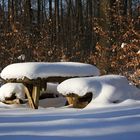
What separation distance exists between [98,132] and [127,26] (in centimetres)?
798

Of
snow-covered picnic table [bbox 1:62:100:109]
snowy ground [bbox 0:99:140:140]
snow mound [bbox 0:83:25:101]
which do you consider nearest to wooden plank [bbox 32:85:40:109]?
snow-covered picnic table [bbox 1:62:100:109]

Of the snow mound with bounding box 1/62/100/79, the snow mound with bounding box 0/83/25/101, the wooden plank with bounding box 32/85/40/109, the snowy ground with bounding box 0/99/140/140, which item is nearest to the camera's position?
the snowy ground with bounding box 0/99/140/140

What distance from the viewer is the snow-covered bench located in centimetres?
1045

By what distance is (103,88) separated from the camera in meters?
10.6

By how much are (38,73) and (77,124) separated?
147 inches

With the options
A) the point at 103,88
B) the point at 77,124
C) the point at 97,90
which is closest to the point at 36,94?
the point at 97,90

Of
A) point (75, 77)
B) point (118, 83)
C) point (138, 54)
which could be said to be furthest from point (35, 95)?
point (138, 54)

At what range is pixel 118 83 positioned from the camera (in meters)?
10.9

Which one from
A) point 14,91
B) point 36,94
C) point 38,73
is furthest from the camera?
point 14,91

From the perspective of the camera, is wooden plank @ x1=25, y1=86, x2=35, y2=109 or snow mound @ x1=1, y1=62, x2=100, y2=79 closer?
snow mound @ x1=1, y1=62, x2=100, y2=79

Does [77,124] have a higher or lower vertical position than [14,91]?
higher

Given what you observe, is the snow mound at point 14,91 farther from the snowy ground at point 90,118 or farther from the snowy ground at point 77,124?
the snowy ground at point 77,124

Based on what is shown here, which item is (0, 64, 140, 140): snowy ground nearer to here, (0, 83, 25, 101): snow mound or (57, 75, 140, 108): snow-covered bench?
(57, 75, 140, 108): snow-covered bench

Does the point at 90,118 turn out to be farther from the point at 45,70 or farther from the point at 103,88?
the point at 45,70
